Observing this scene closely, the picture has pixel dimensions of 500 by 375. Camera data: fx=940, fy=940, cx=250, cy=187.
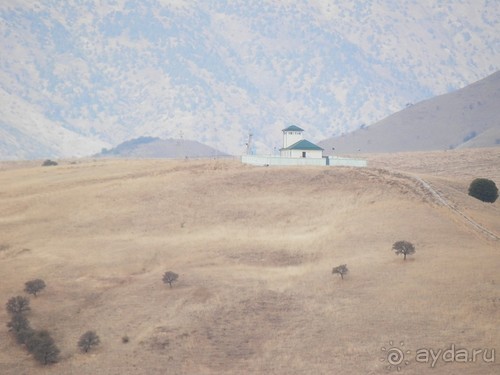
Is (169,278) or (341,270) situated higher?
(341,270)

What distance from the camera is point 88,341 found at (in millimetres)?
55344

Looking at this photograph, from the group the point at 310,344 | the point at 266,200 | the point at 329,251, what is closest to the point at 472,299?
the point at 310,344

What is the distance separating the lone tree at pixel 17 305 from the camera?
59.1 m

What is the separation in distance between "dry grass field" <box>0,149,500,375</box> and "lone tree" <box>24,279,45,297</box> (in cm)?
68

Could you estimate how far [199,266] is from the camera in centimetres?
6788

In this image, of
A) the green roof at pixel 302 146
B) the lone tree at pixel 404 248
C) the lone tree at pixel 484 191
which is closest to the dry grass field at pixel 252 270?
the lone tree at pixel 404 248

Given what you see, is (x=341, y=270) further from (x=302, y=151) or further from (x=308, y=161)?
(x=302, y=151)

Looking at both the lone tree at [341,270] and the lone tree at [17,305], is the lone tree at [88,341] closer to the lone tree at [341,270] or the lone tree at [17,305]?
the lone tree at [17,305]

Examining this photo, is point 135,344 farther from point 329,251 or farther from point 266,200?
point 266,200

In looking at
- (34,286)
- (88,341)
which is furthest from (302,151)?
(88,341)

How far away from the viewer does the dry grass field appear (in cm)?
5366

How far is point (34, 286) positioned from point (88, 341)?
29.4 ft

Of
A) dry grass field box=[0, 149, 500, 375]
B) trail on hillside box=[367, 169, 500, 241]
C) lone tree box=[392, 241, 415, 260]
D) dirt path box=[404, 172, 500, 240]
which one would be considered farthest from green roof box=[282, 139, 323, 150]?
lone tree box=[392, 241, 415, 260]

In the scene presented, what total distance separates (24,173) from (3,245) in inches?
1635
